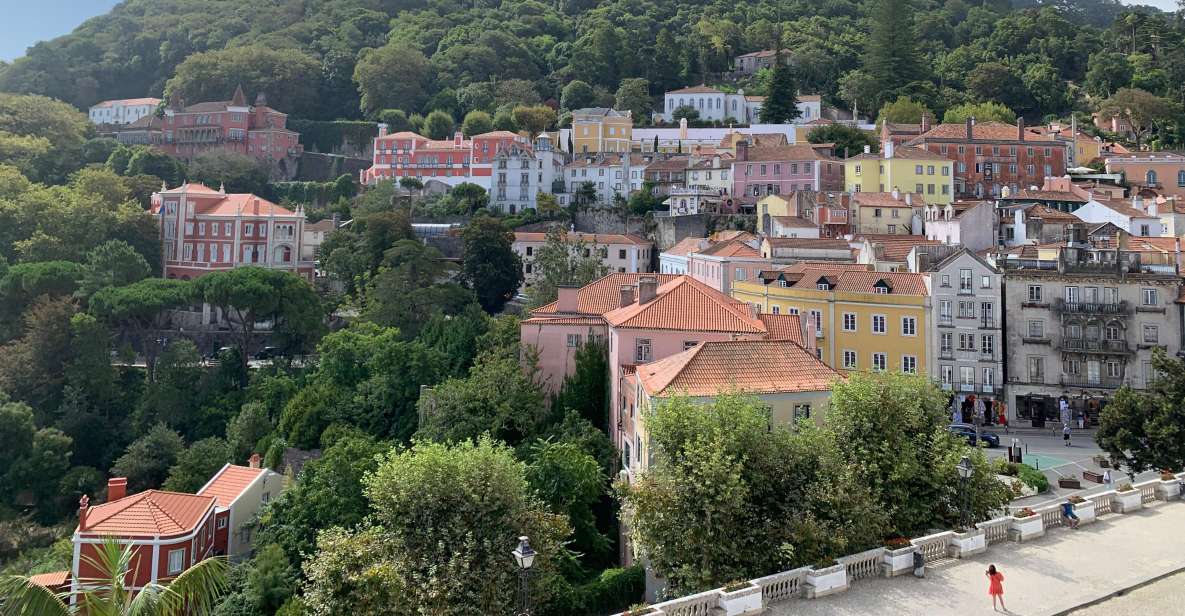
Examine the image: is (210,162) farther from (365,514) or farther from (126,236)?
(365,514)

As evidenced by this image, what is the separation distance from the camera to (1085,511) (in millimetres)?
17422

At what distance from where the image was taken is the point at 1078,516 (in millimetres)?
17250

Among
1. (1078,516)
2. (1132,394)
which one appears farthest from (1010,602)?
(1132,394)

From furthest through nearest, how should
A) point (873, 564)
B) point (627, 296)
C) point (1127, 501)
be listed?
point (627, 296) → point (1127, 501) → point (873, 564)

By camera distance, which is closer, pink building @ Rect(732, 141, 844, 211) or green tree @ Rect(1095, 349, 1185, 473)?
green tree @ Rect(1095, 349, 1185, 473)

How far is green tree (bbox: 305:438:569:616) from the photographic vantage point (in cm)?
1666

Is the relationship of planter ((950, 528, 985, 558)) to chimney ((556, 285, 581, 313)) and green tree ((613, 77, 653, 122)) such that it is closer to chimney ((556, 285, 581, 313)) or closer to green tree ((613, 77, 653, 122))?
chimney ((556, 285, 581, 313))

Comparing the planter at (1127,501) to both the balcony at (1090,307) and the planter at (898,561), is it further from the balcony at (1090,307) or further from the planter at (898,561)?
the balcony at (1090,307)

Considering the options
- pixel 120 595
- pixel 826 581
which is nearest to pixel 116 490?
pixel 120 595

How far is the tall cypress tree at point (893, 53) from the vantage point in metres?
84.5

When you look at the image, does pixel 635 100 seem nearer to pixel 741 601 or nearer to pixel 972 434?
pixel 972 434

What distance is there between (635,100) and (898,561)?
3033 inches

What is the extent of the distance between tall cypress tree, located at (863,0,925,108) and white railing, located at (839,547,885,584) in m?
76.2

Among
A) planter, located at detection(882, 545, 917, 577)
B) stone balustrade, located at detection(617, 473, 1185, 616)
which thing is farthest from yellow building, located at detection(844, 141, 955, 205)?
planter, located at detection(882, 545, 917, 577)
